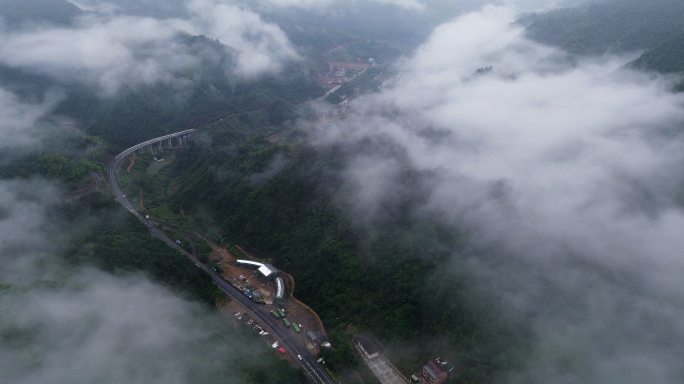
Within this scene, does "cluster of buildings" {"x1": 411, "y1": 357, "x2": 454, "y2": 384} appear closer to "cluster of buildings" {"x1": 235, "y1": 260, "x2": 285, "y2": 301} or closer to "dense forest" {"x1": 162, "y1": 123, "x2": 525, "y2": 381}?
"dense forest" {"x1": 162, "y1": 123, "x2": 525, "y2": 381}

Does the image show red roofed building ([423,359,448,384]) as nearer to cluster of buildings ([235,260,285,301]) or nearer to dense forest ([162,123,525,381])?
dense forest ([162,123,525,381])

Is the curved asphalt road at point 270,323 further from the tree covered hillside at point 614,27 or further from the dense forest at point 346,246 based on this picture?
the tree covered hillside at point 614,27

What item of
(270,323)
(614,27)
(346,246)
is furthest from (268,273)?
(614,27)

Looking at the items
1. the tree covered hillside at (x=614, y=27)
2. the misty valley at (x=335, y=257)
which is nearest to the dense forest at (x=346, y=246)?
the misty valley at (x=335, y=257)

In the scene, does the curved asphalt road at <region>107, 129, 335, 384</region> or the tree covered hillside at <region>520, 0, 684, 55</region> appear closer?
the curved asphalt road at <region>107, 129, 335, 384</region>

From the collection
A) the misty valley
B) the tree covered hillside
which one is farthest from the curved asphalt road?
the tree covered hillside

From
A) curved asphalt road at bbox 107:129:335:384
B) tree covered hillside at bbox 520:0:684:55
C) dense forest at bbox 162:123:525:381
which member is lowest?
curved asphalt road at bbox 107:129:335:384

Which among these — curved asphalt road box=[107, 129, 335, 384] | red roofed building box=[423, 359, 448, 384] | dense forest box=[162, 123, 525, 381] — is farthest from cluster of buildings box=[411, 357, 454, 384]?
curved asphalt road box=[107, 129, 335, 384]

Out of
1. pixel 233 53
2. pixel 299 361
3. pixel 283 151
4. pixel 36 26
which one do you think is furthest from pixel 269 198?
pixel 36 26

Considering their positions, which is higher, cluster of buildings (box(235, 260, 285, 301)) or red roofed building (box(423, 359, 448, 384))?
red roofed building (box(423, 359, 448, 384))
